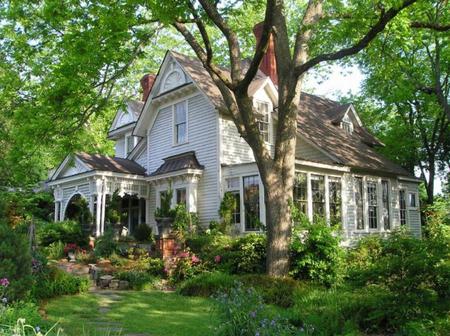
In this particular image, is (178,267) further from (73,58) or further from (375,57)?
(375,57)

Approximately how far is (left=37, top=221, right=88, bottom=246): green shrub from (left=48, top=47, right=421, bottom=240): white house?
38.2 inches

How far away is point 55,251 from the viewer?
17.0 metres

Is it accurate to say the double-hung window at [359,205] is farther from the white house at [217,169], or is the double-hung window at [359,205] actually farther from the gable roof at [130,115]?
the gable roof at [130,115]

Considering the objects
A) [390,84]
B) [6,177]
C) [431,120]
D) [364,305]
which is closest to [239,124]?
[364,305]

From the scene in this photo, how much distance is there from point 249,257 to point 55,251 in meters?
7.85

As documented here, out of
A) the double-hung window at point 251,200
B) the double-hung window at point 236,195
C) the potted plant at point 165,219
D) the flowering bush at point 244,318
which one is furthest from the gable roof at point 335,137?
the flowering bush at point 244,318

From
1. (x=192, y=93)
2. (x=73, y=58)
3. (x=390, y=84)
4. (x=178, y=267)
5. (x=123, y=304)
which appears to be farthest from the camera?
(x=390, y=84)

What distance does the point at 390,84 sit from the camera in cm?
2475

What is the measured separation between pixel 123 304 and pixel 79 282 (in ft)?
6.12

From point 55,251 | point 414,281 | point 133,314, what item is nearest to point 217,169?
point 55,251

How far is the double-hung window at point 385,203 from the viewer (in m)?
22.0

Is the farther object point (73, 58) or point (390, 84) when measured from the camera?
point (390, 84)

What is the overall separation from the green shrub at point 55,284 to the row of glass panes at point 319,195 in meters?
8.84

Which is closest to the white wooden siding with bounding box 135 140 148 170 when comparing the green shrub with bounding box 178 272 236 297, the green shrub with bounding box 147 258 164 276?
the green shrub with bounding box 147 258 164 276
